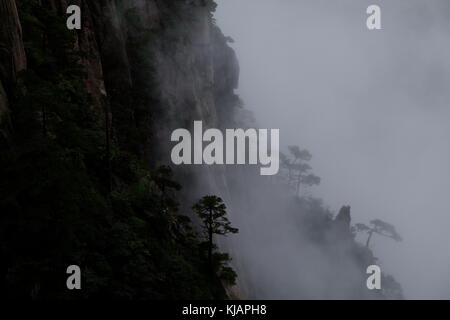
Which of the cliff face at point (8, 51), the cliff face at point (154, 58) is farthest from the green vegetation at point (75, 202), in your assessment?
the cliff face at point (154, 58)

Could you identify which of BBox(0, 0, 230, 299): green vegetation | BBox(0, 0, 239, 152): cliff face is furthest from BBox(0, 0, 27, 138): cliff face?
BBox(0, 0, 239, 152): cliff face

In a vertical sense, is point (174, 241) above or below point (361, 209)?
below

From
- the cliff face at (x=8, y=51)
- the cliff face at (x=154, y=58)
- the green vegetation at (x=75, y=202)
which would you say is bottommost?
the green vegetation at (x=75, y=202)

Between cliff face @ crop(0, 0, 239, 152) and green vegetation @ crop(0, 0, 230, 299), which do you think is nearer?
green vegetation @ crop(0, 0, 230, 299)

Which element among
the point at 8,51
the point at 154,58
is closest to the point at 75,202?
the point at 8,51

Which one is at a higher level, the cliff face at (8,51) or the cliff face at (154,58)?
the cliff face at (154,58)

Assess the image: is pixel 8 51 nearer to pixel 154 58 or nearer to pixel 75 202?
pixel 75 202

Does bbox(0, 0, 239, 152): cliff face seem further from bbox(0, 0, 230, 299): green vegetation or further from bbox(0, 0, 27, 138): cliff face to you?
bbox(0, 0, 27, 138): cliff face

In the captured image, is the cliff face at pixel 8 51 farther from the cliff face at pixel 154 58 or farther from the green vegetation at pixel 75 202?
the cliff face at pixel 154 58
